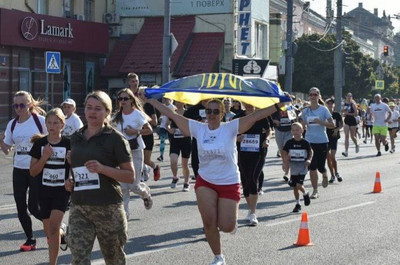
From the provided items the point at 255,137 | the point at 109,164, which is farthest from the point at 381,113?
the point at 109,164

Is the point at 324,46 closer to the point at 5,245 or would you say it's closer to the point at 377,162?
the point at 377,162

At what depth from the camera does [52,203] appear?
27.4ft

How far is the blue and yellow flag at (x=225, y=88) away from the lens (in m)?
9.23

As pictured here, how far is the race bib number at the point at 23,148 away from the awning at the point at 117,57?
3105cm

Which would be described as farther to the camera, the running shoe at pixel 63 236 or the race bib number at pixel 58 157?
the running shoe at pixel 63 236

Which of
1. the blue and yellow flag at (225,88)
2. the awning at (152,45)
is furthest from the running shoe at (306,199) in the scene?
the awning at (152,45)

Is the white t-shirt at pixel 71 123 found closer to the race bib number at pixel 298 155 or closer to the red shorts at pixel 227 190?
the race bib number at pixel 298 155

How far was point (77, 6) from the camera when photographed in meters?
39.2

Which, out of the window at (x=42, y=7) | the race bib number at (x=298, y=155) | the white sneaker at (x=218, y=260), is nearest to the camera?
the white sneaker at (x=218, y=260)

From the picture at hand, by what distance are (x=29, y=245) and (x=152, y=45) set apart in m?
31.5

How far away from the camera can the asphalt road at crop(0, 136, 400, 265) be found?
9391mm

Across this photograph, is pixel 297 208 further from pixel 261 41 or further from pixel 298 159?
pixel 261 41

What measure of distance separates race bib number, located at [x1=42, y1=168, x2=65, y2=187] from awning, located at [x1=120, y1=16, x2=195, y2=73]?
30697 millimetres

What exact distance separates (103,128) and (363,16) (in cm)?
14867
